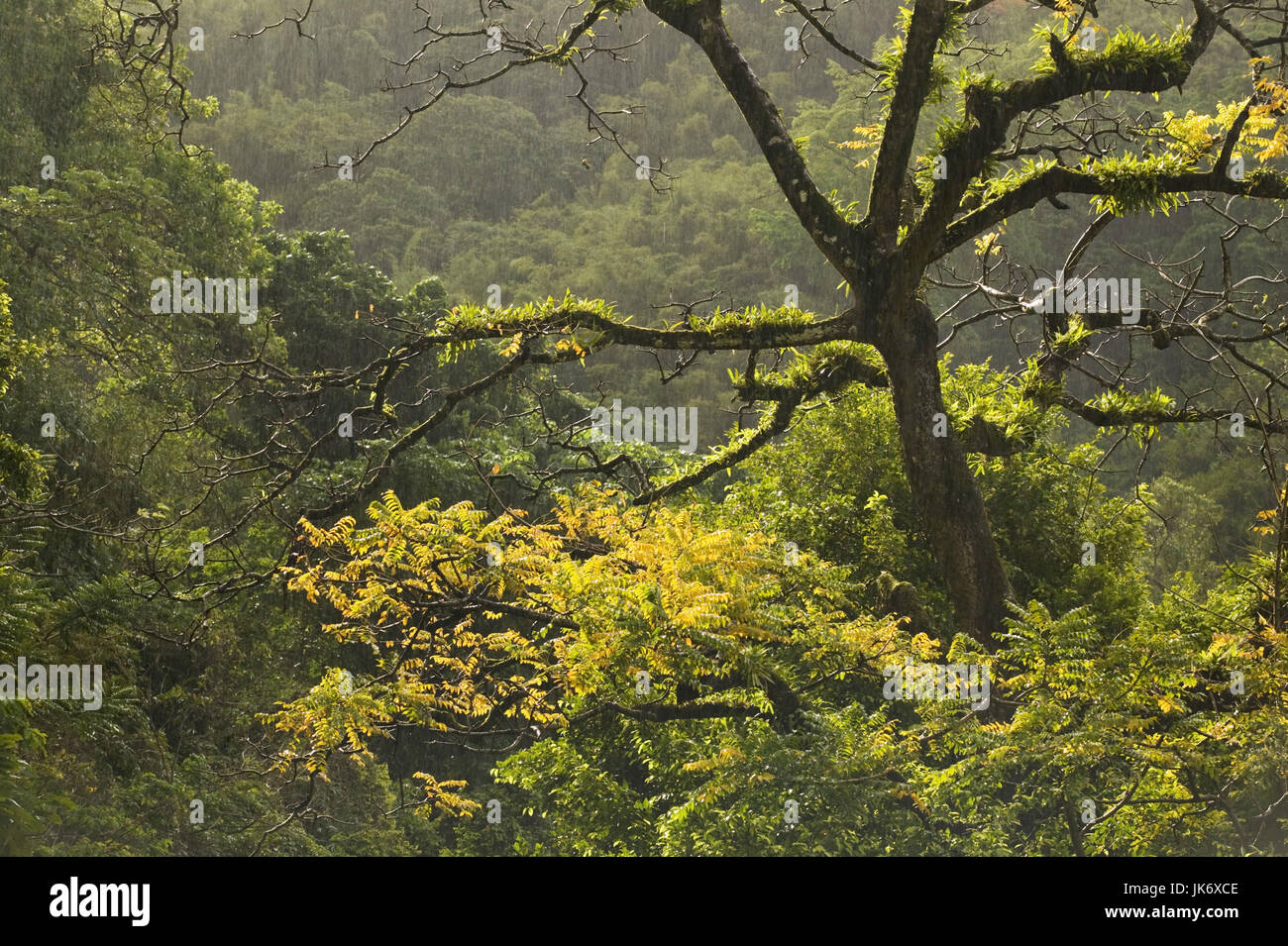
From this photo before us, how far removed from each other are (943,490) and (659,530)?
2.01 meters

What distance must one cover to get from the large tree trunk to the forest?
28mm

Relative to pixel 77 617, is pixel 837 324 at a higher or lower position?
higher

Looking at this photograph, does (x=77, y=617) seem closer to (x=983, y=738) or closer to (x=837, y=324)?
(x=837, y=324)

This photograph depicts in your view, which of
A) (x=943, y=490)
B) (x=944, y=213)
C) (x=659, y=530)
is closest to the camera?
(x=944, y=213)

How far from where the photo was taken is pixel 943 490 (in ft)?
26.7

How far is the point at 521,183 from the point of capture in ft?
139

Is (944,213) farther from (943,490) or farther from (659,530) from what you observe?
(659,530)

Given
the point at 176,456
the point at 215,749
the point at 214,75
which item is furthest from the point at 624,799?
the point at 214,75

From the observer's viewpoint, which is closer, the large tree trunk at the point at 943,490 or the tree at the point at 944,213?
the tree at the point at 944,213

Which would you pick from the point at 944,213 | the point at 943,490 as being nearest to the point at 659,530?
the point at 943,490

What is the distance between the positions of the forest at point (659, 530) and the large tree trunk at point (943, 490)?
3 cm

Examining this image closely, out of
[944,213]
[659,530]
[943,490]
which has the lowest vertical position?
[659,530]

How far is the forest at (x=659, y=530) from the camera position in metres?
6.91

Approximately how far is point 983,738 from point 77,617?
7.63 meters
